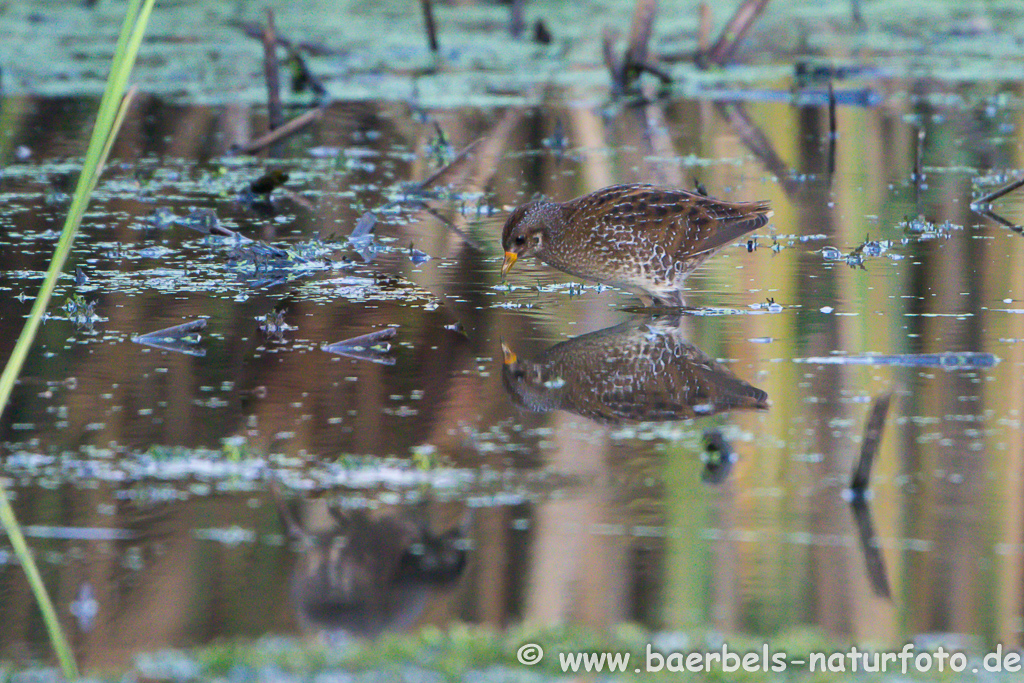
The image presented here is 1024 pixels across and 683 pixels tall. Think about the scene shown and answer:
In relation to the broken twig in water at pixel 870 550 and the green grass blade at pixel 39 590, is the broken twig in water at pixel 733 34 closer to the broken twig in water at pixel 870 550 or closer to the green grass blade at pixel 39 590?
the broken twig in water at pixel 870 550

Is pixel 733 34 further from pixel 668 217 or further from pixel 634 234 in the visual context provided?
pixel 634 234

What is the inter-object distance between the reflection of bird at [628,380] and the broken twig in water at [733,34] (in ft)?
27.9

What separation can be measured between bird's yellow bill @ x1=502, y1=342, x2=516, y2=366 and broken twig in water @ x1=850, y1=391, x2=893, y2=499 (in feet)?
6.15

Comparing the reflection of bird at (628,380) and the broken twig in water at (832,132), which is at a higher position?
the broken twig in water at (832,132)

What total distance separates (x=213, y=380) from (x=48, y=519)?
1.47 meters

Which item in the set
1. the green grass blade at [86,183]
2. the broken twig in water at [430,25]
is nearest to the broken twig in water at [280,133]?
the broken twig in water at [430,25]

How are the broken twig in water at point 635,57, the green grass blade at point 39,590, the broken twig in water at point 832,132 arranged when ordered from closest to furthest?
1. the green grass blade at point 39,590
2. the broken twig in water at point 832,132
3. the broken twig in water at point 635,57

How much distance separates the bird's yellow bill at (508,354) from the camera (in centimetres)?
613

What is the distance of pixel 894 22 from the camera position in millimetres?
20188

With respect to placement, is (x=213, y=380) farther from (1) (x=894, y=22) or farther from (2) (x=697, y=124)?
(1) (x=894, y=22)

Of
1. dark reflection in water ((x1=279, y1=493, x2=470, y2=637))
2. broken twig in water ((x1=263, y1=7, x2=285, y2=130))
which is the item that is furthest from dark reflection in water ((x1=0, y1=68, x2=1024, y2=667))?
broken twig in water ((x1=263, y1=7, x2=285, y2=130))

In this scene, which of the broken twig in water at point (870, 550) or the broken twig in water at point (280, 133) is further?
the broken twig in water at point (280, 133)

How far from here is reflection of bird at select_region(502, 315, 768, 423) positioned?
549cm

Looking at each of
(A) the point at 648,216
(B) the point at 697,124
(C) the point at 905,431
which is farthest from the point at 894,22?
(C) the point at 905,431
